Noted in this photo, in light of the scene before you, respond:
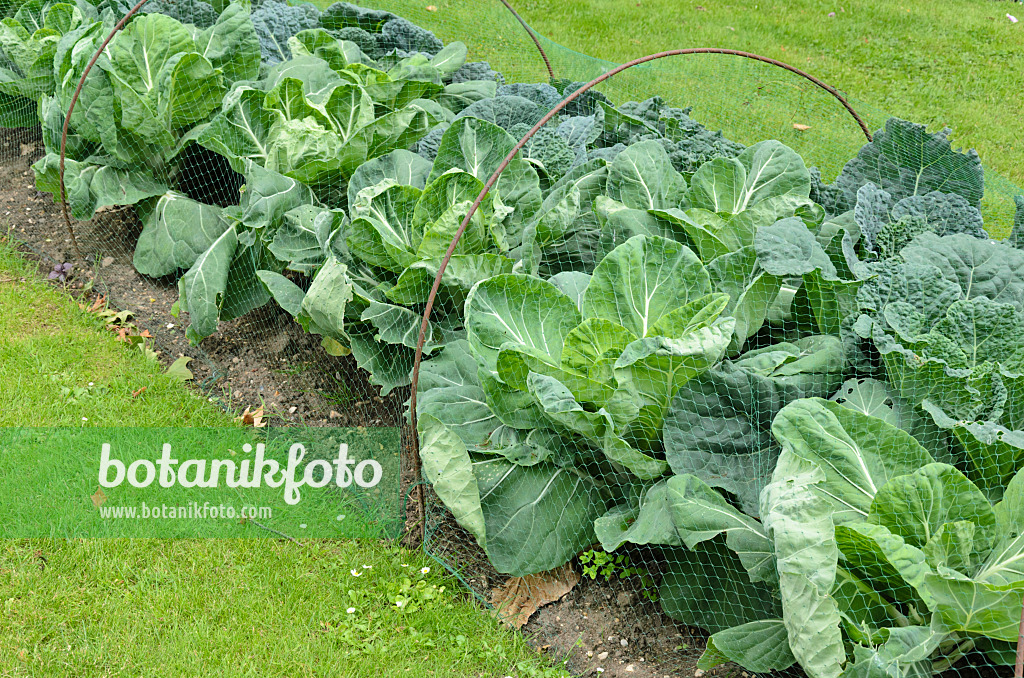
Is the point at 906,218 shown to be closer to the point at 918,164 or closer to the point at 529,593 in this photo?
the point at 918,164

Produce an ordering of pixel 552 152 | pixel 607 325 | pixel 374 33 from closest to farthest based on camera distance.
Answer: pixel 607 325
pixel 552 152
pixel 374 33

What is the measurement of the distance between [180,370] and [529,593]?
68.2 inches

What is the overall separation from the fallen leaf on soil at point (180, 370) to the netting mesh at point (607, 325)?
0.26ft

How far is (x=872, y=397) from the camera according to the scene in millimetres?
2205

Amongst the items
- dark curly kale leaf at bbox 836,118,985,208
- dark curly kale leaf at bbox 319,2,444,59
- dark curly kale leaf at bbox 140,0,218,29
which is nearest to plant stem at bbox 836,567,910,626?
dark curly kale leaf at bbox 836,118,985,208

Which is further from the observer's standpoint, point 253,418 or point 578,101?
point 578,101

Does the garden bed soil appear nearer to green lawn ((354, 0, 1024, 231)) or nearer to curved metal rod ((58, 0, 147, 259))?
curved metal rod ((58, 0, 147, 259))

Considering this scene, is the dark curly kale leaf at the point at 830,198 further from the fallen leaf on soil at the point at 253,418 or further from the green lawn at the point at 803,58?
the fallen leaf on soil at the point at 253,418

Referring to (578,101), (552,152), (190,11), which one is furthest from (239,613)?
(190,11)

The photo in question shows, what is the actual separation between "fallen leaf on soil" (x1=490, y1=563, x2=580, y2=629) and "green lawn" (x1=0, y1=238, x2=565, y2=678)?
5 centimetres

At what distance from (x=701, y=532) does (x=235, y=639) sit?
130cm

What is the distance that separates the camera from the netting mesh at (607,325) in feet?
6.12

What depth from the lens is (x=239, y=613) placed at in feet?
7.77

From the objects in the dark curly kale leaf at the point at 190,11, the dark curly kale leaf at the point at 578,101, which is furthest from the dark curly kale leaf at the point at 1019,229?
the dark curly kale leaf at the point at 190,11
